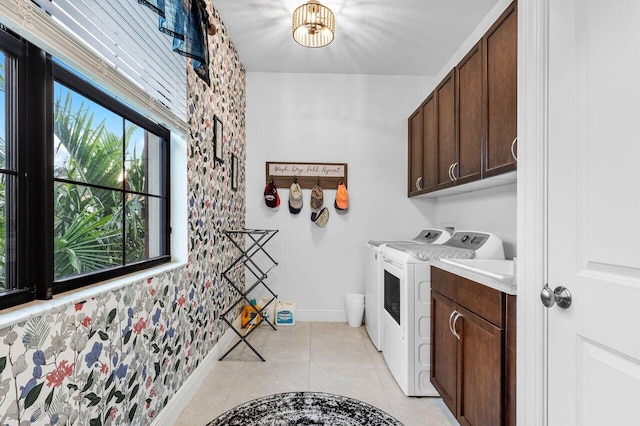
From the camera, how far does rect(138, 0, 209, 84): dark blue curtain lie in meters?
1.29

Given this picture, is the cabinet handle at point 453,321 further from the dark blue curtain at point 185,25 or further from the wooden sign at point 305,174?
the wooden sign at point 305,174

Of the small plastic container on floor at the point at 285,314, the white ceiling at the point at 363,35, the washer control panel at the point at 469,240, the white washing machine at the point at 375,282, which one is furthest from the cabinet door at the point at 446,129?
the small plastic container on floor at the point at 285,314

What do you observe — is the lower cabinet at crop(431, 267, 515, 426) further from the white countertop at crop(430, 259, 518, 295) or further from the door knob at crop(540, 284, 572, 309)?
the door knob at crop(540, 284, 572, 309)

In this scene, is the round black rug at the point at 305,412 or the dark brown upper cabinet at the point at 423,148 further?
the dark brown upper cabinet at the point at 423,148

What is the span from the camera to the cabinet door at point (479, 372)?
4.26 ft

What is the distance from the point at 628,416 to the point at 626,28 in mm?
952

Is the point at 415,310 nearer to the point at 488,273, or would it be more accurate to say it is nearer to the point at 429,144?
the point at 488,273

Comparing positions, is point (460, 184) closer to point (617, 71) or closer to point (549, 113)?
point (549, 113)

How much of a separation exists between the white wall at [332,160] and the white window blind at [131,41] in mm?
1613

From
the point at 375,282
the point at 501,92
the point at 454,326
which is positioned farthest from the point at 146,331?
the point at 501,92

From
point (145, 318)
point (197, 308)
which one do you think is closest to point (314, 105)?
point (197, 308)

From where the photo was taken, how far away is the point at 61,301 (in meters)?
1.01

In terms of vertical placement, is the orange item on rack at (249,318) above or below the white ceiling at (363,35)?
below

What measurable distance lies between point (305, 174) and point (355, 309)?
1453 millimetres
